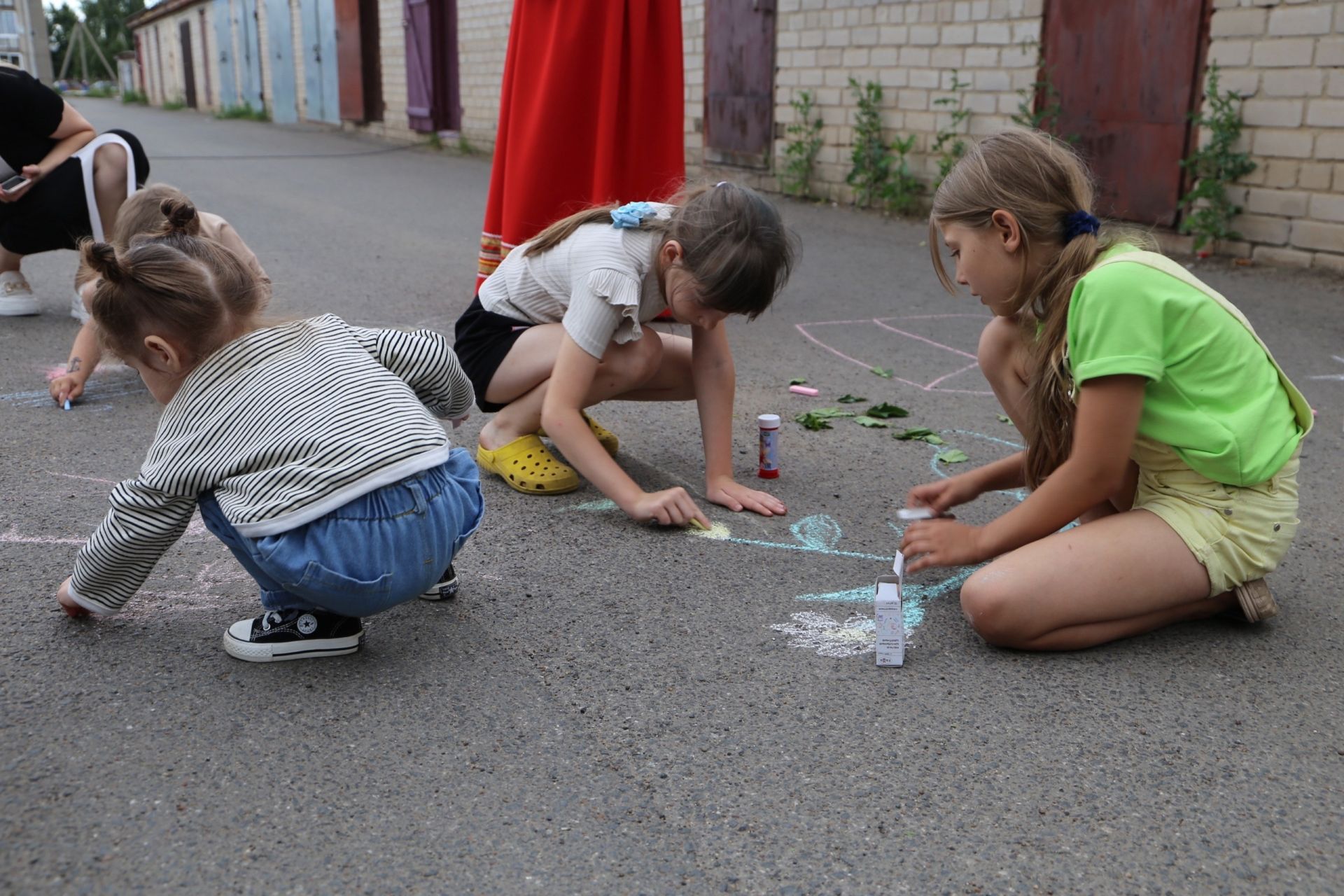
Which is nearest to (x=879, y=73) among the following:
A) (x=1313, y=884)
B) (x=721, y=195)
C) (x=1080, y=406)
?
(x=721, y=195)

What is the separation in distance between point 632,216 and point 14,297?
357 centimetres

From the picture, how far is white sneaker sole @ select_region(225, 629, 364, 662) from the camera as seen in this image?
86.7 inches

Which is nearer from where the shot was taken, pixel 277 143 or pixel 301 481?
pixel 301 481

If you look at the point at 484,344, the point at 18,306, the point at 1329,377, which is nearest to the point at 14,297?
the point at 18,306

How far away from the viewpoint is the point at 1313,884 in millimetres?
1591

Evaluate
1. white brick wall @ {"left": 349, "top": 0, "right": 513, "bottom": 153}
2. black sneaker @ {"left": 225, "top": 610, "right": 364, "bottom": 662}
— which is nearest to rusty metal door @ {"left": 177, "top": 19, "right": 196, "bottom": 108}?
white brick wall @ {"left": 349, "top": 0, "right": 513, "bottom": 153}

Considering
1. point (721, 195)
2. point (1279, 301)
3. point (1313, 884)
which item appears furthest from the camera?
point (1279, 301)

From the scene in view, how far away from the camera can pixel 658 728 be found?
1988 mm

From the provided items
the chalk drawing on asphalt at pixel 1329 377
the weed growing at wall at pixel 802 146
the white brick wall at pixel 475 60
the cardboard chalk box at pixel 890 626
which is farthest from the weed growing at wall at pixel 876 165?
the cardboard chalk box at pixel 890 626

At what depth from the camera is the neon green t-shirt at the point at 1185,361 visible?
Answer: 2096 mm

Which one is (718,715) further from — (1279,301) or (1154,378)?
(1279,301)

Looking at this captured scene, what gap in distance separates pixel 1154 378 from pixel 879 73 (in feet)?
24.2

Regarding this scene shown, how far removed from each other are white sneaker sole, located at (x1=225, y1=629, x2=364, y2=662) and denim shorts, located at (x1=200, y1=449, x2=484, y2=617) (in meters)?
0.06

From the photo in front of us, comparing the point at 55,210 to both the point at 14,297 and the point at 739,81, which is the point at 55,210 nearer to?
the point at 14,297
